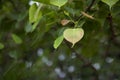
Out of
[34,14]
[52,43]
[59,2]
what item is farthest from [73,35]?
[52,43]

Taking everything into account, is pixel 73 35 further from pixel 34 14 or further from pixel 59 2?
pixel 34 14

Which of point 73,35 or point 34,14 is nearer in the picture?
point 73,35

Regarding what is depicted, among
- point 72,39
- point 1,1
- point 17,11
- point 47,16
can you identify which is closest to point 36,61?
point 17,11

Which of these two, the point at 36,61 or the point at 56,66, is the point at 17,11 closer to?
the point at 36,61

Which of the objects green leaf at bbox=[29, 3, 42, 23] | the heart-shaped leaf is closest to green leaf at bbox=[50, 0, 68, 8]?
the heart-shaped leaf

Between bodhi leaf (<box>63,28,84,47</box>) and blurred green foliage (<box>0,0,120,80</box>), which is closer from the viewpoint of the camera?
bodhi leaf (<box>63,28,84,47</box>)

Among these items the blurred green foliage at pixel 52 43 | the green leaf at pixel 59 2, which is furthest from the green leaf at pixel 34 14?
the green leaf at pixel 59 2

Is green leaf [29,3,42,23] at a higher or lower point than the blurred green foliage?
higher

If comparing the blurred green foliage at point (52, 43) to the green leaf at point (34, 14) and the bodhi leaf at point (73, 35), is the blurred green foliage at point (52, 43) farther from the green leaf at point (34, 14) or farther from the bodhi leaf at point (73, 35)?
the bodhi leaf at point (73, 35)

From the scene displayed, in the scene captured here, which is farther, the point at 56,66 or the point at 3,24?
the point at 56,66

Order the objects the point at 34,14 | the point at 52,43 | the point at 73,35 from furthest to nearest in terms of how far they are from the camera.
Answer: the point at 52,43, the point at 34,14, the point at 73,35

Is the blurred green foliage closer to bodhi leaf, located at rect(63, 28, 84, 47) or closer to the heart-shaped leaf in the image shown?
the heart-shaped leaf
